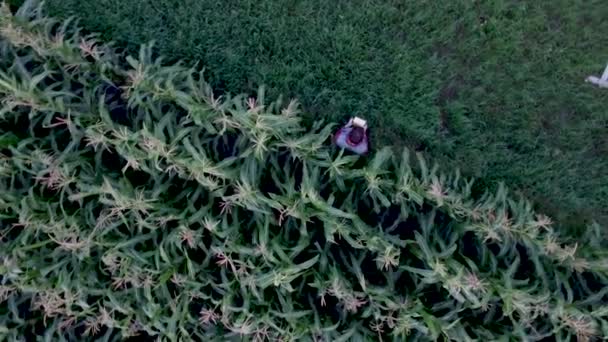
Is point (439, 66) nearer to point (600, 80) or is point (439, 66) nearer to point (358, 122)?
point (358, 122)

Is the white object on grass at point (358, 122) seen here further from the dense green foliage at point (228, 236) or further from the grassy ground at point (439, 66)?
the dense green foliage at point (228, 236)

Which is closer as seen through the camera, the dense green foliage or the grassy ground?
the dense green foliage

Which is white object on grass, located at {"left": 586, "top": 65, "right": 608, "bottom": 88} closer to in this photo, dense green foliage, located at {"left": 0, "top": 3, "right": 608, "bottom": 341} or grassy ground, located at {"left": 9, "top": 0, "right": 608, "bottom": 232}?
grassy ground, located at {"left": 9, "top": 0, "right": 608, "bottom": 232}

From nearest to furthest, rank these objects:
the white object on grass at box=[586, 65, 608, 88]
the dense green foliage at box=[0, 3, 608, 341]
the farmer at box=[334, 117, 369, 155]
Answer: the dense green foliage at box=[0, 3, 608, 341] → the farmer at box=[334, 117, 369, 155] → the white object on grass at box=[586, 65, 608, 88]

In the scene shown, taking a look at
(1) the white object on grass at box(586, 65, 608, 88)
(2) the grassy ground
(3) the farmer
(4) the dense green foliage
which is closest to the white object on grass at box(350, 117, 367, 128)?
(3) the farmer

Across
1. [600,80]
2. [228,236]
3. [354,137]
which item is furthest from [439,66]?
[228,236]

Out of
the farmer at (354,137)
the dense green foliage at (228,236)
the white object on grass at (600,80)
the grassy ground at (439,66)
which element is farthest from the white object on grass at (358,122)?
the white object on grass at (600,80)
